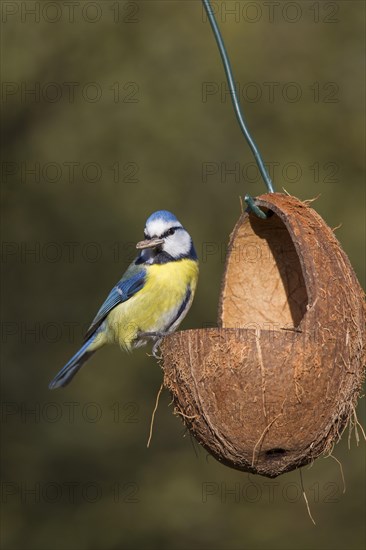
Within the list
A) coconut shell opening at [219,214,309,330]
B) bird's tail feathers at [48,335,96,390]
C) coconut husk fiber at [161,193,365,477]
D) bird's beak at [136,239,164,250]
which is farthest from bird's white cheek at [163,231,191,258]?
coconut husk fiber at [161,193,365,477]

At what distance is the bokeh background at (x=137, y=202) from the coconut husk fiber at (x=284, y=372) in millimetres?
4748

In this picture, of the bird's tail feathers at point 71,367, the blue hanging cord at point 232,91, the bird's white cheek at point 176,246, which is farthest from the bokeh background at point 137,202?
the blue hanging cord at point 232,91

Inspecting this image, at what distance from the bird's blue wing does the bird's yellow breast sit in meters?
0.04

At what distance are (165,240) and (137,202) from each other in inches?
172

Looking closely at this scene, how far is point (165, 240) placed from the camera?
229 inches

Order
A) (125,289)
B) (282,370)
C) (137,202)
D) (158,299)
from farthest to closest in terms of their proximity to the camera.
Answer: (137,202) < (125,289) < (158,299) < (282,370)

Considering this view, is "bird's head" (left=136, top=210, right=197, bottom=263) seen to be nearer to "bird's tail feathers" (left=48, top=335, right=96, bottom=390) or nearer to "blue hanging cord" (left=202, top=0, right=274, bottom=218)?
"bird's tail feathers" (left=48, top=335, right=96, bottom=390)

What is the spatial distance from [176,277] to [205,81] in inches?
190

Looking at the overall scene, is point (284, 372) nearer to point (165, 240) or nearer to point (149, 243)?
point (149, 243)

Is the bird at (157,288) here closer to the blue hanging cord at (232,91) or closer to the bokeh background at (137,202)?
the blue hanging cord at (232,91)

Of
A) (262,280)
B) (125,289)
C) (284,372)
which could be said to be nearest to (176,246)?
(125,289)

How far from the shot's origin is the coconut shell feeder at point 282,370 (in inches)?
174

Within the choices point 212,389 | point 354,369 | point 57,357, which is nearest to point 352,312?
point 354,369

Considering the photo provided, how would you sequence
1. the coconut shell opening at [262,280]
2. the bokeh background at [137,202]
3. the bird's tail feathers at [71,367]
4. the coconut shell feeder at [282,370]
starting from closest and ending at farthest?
the coconut shell feeder at [282,370], the coconut shell opening at [262,280], the bird's tail feathers at [71,367], the bokeh background at [137,202]
